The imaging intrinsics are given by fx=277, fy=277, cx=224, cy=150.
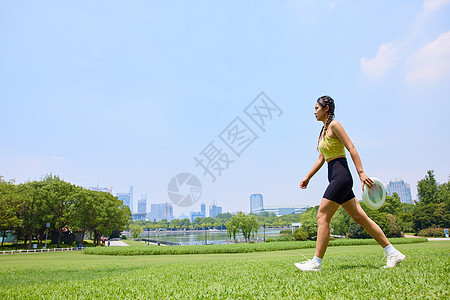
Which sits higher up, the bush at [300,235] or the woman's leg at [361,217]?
the woman's leg at [361,217]

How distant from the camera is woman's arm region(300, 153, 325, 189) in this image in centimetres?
409

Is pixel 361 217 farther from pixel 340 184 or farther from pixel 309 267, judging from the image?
pixel 309 267

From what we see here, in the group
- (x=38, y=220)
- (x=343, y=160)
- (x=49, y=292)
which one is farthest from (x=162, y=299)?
(x=38, y=220)

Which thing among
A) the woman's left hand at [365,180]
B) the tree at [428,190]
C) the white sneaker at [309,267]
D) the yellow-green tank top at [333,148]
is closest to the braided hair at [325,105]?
the yellow-green tank top at [333,148]

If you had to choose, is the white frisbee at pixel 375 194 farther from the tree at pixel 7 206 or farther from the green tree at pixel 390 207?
the green tree at pixel 390 207

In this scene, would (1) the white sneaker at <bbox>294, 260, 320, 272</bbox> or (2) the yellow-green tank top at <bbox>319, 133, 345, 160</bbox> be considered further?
(2) the yellow-green tank top at <bbox>319, 133, 345, 160</bbox>

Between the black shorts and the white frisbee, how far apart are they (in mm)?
227

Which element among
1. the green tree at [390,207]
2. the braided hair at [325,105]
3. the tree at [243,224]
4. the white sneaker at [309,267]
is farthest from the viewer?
the green tree at [390,207]

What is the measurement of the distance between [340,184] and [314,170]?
75cm

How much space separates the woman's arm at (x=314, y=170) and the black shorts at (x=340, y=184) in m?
0.45

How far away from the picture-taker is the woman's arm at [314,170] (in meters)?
4.09

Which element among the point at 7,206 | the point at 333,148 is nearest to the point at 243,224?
the point at 7,206

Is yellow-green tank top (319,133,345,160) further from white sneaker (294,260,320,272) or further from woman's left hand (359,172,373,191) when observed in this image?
white sneaker (294,260,320,272)

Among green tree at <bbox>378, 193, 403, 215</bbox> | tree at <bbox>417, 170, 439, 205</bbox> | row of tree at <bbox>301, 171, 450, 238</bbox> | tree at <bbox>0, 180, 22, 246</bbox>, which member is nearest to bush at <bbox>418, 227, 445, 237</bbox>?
row of tree at <bbox>301, 171, 450, 238</bbox>
